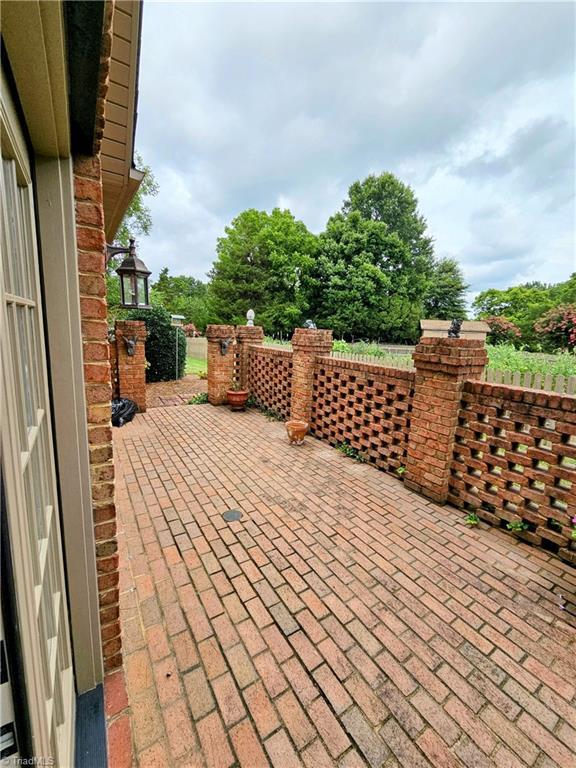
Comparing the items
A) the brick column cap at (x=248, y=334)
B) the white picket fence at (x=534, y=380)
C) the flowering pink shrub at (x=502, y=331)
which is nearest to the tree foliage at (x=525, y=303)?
the flowering pink shrub at (x=502, y=331)

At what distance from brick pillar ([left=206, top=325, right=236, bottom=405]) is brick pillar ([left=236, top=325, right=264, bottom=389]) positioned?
0.15 meters

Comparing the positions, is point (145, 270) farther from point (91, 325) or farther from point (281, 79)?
point (281, 79)

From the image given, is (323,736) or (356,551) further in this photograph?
(356,551)

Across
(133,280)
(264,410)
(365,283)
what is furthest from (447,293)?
(133,280)

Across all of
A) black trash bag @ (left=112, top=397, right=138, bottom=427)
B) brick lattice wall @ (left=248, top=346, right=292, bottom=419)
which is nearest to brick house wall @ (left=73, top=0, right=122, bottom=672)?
black trash bag @ (left=112, top=397, right=138, bottom=427)

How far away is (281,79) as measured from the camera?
742 cm

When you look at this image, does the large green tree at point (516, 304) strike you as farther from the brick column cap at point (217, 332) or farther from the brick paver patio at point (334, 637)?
the brick paver patio at point (334, 637)

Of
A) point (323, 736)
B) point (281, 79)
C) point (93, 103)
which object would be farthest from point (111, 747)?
point (281, 79)

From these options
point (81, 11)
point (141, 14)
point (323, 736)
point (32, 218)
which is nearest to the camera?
point (81, 11)

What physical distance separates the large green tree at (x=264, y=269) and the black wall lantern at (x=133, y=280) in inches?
570

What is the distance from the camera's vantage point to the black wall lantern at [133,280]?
11.9 ft

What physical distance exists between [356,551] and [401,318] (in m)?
18.6

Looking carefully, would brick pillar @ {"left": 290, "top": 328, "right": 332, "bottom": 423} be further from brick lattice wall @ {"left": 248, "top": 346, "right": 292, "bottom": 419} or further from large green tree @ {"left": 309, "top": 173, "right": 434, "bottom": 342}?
large green tree @ {"left": 309, "top": 173, "right": 434, "bottom": 342}

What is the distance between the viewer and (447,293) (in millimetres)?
24453
